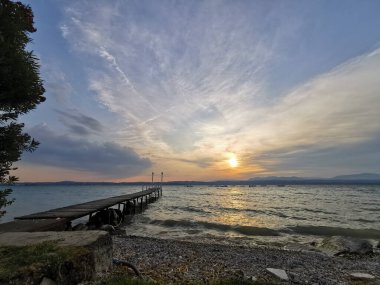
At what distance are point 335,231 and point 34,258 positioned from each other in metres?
24.3

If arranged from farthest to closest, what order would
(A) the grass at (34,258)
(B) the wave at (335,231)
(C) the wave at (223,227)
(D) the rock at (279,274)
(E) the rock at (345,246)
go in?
(B) the wave at (335,231) → (C) the wave at (223,227) → (E) the rock at (345,246) → (D) the rock at (279,274) → (A) the grass at (34,258)

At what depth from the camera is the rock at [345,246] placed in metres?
15.4

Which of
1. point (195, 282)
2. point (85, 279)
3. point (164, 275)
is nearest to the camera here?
point (85, 279)

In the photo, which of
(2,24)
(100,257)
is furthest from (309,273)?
(2,24)

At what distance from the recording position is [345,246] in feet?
52.5

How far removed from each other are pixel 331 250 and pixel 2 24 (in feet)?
58.7

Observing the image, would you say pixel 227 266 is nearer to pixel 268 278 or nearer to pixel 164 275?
pixel 268 278

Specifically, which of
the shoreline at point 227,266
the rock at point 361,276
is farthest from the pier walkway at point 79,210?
the rock at point 361,276

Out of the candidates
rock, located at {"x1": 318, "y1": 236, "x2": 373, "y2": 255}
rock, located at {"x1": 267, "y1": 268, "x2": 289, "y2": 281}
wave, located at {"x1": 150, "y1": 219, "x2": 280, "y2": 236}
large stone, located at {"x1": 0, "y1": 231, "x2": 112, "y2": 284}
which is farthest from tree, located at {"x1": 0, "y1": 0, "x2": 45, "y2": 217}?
wave, located at {"x1": 150, "y1": 219, "x2": 280, "y2": 236}

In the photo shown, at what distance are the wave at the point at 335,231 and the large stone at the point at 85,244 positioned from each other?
2022 centimetres

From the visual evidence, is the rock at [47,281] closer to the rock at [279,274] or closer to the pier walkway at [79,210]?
the rock at [279,274]

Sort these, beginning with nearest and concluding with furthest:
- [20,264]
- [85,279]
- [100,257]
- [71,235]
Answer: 1. [20,264]
2. [85,279]
3. [100,257]
4. [71,235]

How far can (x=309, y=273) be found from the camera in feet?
31.8

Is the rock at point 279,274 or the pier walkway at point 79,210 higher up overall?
the pier walkway at point 79,210
